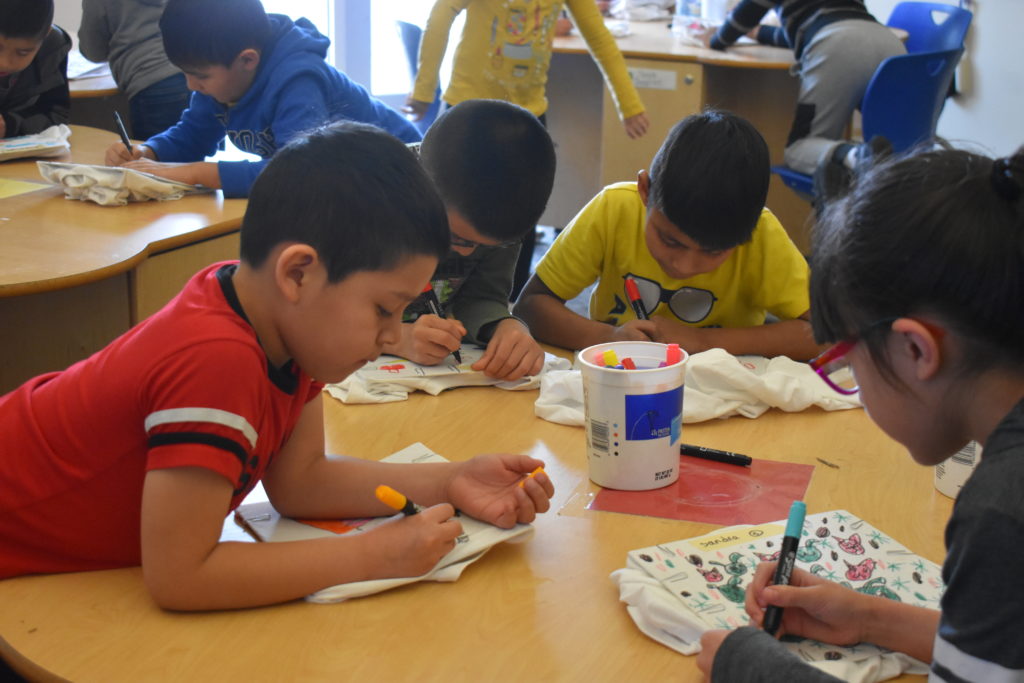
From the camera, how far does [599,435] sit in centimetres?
111

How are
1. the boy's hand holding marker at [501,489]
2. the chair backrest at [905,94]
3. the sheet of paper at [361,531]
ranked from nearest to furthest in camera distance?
the sheet of paper at [361,531], the boy's hand holding marker at [501,489], the chair backrest at [905,94]

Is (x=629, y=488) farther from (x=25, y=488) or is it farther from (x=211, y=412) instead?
(x=25, y=488)

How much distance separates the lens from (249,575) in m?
0.88

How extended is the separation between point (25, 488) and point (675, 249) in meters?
1.04

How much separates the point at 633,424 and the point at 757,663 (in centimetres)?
37

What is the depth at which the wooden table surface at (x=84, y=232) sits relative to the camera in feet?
5.23

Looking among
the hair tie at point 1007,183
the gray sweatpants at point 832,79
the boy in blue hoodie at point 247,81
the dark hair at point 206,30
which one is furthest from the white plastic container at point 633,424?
the gray sweatpants at point 832,79

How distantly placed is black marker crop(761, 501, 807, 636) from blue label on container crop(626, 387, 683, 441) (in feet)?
0.69

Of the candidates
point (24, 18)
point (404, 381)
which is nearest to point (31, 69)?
point (24, 18)

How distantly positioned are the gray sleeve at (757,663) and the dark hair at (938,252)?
24 cm

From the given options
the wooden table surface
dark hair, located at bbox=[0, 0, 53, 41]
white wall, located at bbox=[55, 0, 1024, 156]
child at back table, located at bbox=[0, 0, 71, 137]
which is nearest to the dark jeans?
child at back table, located at bbox=[0, 0, 71, 137]

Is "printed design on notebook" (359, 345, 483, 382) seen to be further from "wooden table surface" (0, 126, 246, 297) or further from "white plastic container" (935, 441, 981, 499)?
"white plastic container" (935, 441, 981, 499)

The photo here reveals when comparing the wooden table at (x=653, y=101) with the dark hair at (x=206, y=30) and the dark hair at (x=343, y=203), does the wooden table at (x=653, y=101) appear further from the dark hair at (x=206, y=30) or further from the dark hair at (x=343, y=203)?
the dark hair at (x=343, y=203)

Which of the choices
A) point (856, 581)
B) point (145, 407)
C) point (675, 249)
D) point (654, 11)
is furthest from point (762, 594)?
point (654, 11)
